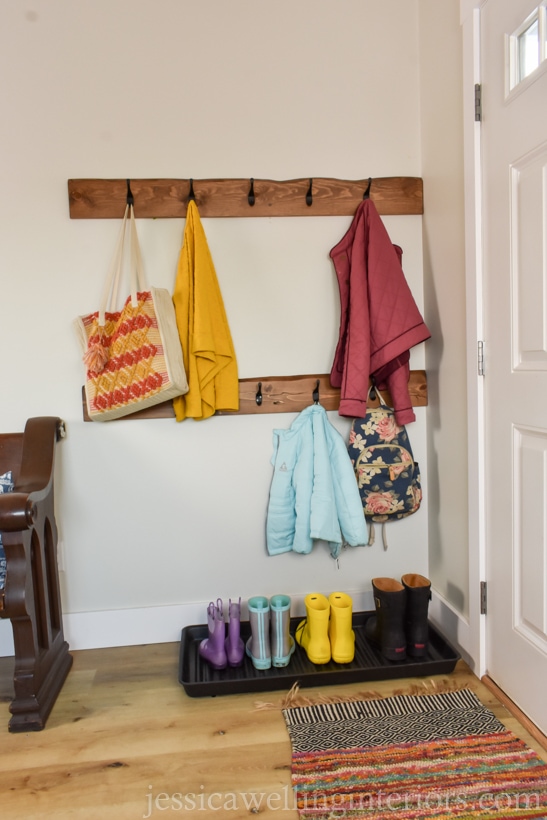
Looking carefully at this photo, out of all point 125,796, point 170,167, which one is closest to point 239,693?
point 125,796

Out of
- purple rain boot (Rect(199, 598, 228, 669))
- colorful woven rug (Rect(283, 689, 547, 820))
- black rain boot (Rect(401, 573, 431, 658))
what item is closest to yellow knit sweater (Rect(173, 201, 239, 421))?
purple rain boot (Rect(199, 598, 228, 669))

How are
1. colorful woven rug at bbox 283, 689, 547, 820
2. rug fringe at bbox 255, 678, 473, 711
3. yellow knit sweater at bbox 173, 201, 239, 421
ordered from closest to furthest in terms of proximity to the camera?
colorful woven rug at bbox 283, 689, 547, 820 → rug fringe at bbox 255, 678, 473, 711 → yellow knit sweater at bbox 173, 201, 239, 421

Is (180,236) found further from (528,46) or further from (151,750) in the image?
(151,750)

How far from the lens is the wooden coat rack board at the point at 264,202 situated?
2.01m

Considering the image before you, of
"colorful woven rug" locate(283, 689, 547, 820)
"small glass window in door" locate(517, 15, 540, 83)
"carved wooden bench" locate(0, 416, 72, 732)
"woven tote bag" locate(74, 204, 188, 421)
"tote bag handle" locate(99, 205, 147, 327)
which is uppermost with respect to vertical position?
"small glass window in door" locate(517, 15, 540, 83)

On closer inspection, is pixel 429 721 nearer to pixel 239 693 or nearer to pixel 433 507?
pixel 239 693

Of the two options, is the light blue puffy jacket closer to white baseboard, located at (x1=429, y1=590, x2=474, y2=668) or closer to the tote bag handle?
white baseboard, located at (x1=429, y1=590, x2=474, y2=668)

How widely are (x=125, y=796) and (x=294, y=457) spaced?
3.59ft

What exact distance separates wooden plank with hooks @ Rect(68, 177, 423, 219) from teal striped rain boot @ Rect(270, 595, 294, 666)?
1.30 meters

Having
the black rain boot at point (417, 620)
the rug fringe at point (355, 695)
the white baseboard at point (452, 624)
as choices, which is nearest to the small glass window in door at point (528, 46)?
the black rain boot at point (417, 620)

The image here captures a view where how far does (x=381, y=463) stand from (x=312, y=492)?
26 cm

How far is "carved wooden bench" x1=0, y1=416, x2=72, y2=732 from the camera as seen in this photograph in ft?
5.24

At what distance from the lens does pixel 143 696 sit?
5.80 ft

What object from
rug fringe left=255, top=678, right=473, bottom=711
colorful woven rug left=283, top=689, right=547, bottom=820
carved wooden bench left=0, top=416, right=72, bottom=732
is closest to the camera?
colorful woven rug left=283, top=689, right=547, bottom=820
